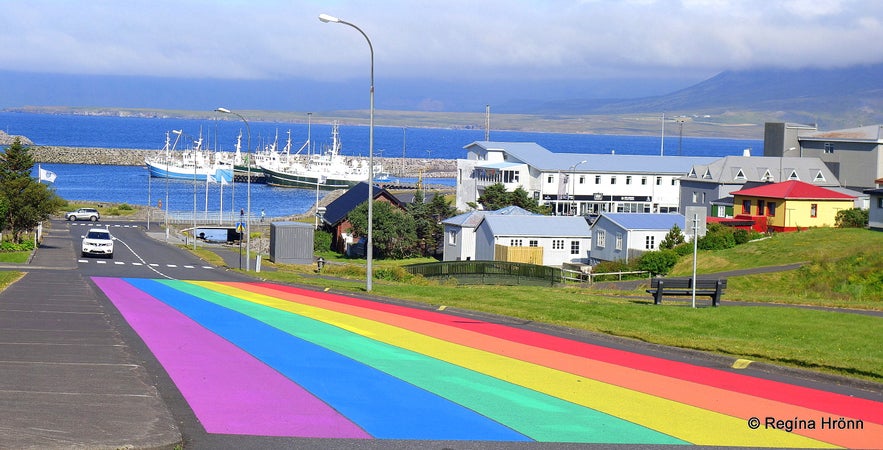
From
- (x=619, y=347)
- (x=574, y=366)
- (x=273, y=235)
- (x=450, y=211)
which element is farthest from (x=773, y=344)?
(x=450, y=211)

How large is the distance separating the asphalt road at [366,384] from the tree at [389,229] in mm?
47423

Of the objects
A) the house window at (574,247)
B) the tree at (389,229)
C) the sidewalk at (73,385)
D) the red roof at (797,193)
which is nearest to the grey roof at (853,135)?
the red roof at (797,193)

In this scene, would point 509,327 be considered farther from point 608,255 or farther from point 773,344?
point 608,255

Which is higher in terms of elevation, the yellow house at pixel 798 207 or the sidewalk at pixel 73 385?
the yellow house at pixel 798 207

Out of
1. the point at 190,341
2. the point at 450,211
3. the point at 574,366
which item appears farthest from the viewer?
the point at 450,211

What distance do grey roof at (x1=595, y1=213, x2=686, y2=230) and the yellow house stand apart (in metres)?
5.35

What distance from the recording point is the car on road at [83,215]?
3900 inches

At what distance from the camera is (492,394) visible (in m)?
14.8

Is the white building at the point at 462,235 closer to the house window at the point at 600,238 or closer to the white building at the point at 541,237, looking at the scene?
the white building at the point at 541,237

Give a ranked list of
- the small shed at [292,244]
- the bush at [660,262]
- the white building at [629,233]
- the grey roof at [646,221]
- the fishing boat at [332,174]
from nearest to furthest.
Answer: the bush at [660,262], the small shed at [292,244], the white building at [629,233], the grey roof at [646,221], the fishing boat at [332,174]

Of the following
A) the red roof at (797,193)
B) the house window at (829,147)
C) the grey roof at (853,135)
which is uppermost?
the grey roof at (853,135)

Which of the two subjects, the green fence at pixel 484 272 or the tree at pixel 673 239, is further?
the tree at pixel 673 239

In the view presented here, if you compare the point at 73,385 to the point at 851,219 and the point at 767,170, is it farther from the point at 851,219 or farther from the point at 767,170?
the point at 767,170

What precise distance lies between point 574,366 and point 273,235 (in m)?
43.3
